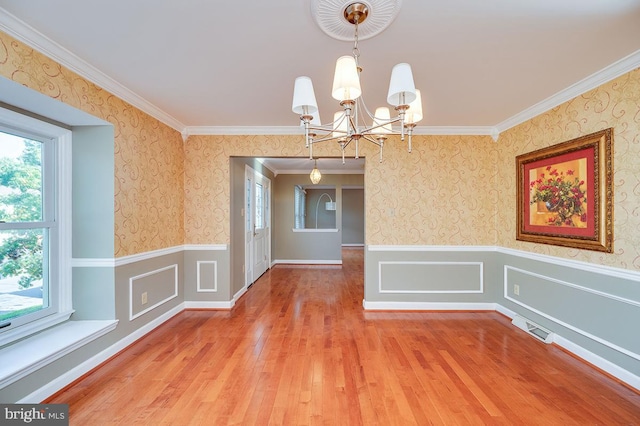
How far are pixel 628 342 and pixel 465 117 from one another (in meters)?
2.52

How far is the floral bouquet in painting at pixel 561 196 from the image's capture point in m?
2.63

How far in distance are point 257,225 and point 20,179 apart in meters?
3.71

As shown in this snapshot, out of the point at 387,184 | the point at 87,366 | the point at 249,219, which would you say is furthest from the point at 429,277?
the point at 87,366

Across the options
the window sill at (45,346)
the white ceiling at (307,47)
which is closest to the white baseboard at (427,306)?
the white ceiling at (307,47)

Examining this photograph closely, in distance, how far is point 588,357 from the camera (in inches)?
97.7

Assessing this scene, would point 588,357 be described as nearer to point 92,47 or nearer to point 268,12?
point 268,12

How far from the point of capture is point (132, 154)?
2877 mm

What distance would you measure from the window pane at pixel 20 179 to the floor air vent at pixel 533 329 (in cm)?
476

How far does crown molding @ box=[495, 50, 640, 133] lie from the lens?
2.16 metres

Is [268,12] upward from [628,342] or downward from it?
upward

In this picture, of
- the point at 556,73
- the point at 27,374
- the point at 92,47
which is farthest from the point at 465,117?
the point at 27,374

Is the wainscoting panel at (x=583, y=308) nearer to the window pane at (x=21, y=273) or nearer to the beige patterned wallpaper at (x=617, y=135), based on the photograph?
the beige patterned wallpaper at (x=617, y=135)

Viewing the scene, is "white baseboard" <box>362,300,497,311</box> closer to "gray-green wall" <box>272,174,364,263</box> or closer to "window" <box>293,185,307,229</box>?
"gray-green wall" <box>272,174,364,263</box>

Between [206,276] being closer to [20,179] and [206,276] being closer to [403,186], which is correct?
[20,179]
